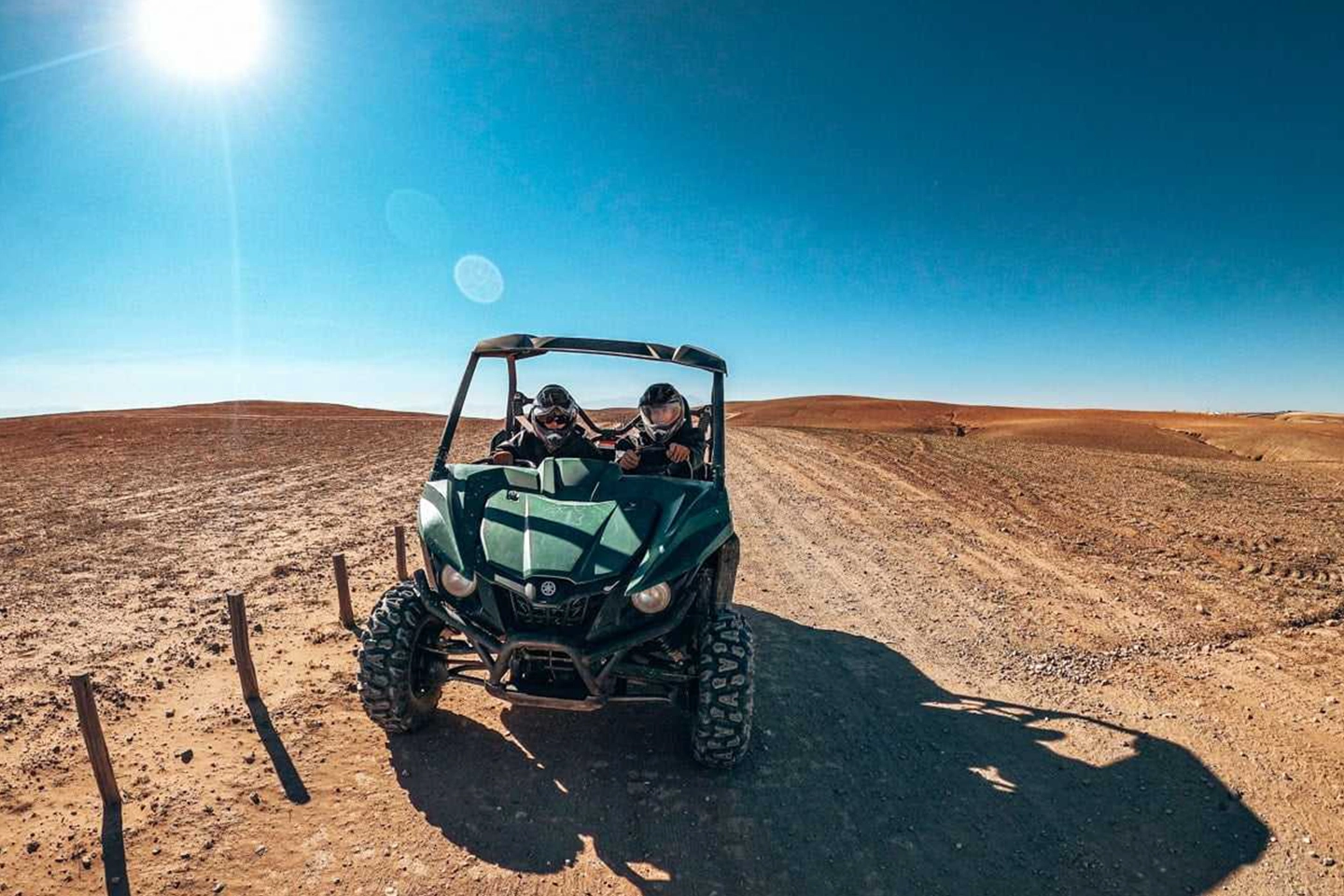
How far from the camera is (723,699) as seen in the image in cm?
351

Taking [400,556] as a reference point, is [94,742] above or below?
below

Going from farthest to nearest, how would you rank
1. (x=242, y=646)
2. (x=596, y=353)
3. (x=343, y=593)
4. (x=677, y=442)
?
(x=343, y=593) → (x=677, y=442) → (x=596, y=353) → (x=242, y=646)

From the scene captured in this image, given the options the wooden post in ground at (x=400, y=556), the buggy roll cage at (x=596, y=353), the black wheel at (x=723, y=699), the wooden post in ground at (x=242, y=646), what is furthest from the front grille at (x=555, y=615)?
the wooden post in ground at (x=400, y=556)

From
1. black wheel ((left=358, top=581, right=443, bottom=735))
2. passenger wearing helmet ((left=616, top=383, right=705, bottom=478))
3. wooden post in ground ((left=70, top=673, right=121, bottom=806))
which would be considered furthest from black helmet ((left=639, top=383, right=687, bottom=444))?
wooden post in ground ((left=70, top=673, right=121, bottom=806))

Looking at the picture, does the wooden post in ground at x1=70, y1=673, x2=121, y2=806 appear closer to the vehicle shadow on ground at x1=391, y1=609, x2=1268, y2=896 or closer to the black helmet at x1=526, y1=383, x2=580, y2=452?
the vehicle shadow on ground at x1=391, y1=609, x2=1268, y2=896

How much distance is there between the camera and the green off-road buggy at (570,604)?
331 centimetres

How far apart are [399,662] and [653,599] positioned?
162cm

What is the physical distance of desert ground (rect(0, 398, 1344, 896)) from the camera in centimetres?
307

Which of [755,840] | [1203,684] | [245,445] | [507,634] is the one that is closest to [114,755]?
[507,634]

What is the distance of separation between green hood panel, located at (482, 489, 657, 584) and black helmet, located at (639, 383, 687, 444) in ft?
5.10

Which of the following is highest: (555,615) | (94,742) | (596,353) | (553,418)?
(596,353)

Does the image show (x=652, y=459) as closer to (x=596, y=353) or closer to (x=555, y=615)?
(x=596, y=353)

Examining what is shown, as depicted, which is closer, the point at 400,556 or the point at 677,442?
the point at 677,442

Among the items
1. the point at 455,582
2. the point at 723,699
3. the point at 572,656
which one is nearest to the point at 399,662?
the point at 455,582
